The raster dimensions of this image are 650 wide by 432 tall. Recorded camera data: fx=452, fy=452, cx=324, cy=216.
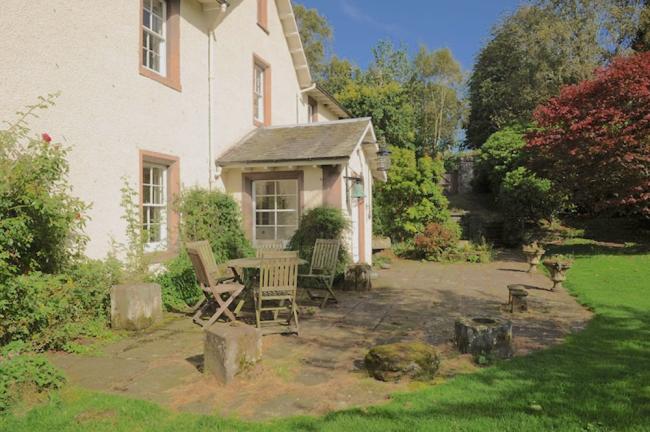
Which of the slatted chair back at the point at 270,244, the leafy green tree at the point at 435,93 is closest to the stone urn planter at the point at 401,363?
the slatted chair back at the point at 270,244

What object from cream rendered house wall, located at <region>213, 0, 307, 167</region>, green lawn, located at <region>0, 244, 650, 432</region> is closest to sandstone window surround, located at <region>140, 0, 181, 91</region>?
cream rendered house wall, located at <region>213, 0, 307, 167</region>

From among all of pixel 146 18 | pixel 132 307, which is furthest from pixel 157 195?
pixel 146 18

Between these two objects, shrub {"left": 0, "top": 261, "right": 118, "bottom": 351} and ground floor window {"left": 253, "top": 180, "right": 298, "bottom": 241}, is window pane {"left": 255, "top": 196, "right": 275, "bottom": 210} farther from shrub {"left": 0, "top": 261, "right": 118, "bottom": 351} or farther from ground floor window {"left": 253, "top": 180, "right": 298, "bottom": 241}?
shrub {"left": 0, "top": 261, "right": 118, "bottom": 351}

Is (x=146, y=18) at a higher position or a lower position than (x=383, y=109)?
lower

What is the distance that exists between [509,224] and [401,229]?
4871mm

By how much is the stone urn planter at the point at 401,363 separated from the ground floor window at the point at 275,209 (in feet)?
21.9

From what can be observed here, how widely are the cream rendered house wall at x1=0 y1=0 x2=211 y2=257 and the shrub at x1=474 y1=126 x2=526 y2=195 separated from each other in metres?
16.6

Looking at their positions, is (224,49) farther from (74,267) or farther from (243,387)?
(243,387)

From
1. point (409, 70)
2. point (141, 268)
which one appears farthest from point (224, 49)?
point (409, 70)

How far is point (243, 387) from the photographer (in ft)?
14.5

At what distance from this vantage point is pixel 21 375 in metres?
4.04

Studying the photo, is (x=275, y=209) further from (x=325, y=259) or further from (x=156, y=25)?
(x=156, y=25)

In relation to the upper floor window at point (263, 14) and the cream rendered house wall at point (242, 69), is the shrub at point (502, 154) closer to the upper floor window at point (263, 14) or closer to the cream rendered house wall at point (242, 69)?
the cream rendered house wall at point (242, 69)

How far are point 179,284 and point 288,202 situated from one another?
3665 millimetres
